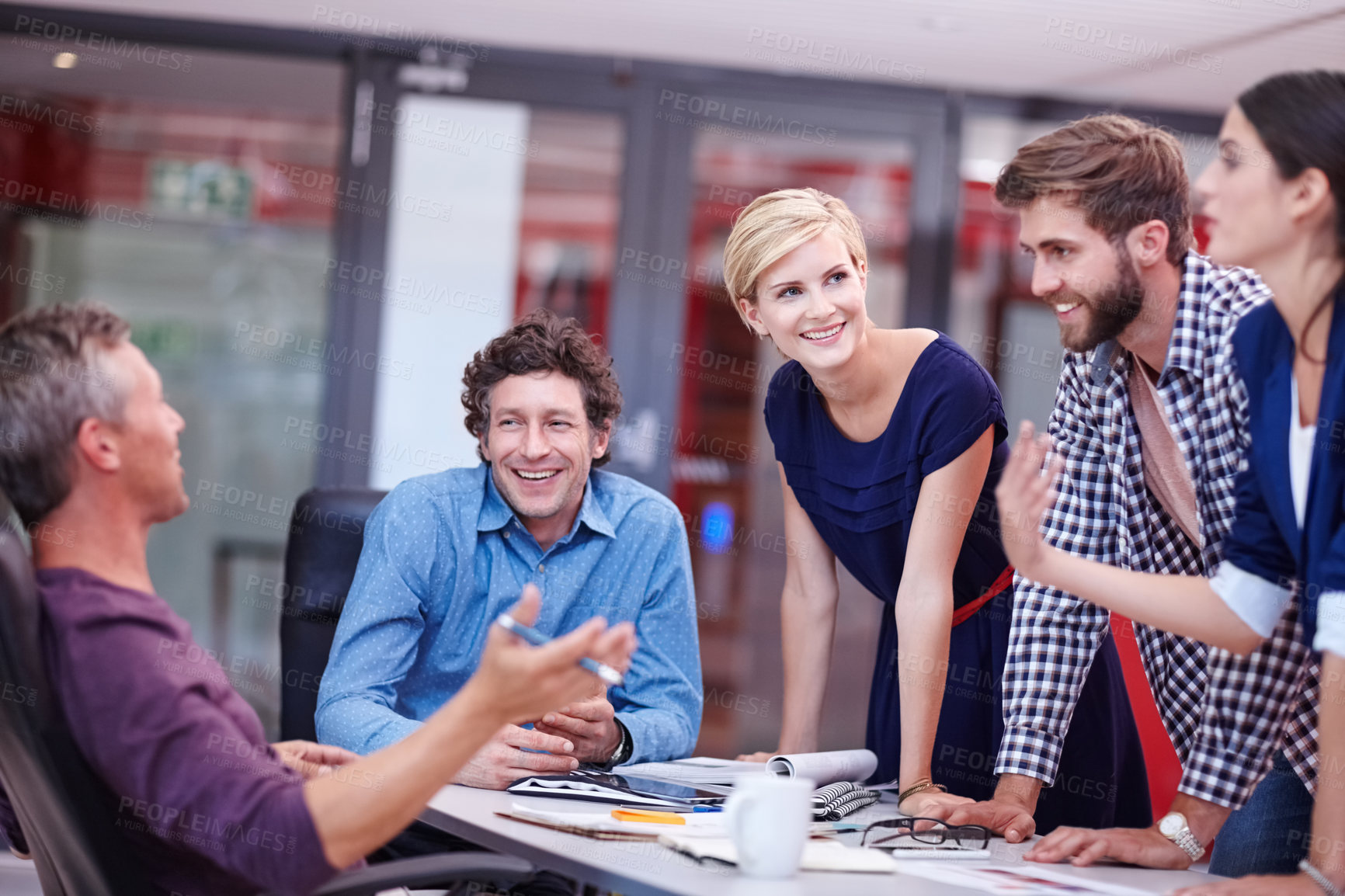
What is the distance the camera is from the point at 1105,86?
489 cm

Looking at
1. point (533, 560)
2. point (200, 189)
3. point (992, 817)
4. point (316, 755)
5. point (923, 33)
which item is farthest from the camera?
point (200, 189)

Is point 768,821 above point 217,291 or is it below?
below

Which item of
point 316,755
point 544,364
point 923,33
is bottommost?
point 316,755

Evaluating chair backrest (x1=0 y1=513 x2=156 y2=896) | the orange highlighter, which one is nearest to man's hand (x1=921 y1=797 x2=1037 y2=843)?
the orange highlighter

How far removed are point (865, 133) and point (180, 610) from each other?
4417 mm

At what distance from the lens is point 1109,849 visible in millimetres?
1540

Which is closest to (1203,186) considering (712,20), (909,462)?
(909,462)

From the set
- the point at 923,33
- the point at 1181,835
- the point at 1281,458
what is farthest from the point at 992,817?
the point at 923,33

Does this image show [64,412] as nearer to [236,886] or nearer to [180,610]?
[236,886]

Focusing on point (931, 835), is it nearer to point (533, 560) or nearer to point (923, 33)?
point (533, 560)

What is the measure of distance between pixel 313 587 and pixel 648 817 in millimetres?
1114

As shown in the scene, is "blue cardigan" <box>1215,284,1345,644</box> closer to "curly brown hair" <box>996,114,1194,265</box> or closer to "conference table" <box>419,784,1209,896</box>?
"curly brown hair" <box>996,114,1194,265</box>

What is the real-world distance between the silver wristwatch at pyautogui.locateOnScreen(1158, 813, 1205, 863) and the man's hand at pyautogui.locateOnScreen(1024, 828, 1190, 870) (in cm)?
2

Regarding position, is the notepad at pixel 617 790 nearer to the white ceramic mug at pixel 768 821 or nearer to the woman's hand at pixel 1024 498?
the white ceramic mug at pixel 768 821
